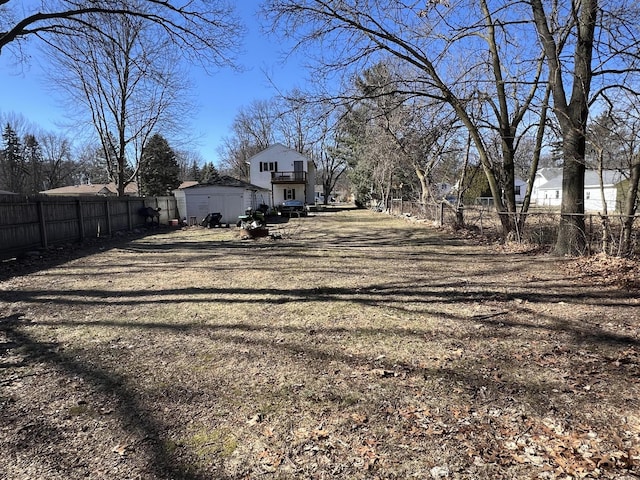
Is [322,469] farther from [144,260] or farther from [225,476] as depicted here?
[144,260]

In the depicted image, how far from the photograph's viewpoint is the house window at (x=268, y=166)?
41781 millimetres

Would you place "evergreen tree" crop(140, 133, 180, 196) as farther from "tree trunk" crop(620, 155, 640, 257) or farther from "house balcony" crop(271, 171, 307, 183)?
"tree trunk" crop(620, 155, 640, 257)

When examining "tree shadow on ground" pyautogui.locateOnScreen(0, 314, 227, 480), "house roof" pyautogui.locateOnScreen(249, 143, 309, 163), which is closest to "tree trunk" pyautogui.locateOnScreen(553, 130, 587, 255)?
"tree shadow on ground" pyautogui.locateOnScreen(0, 314, 227, 480)

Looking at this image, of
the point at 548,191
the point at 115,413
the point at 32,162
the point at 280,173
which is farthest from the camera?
the point at 548,191

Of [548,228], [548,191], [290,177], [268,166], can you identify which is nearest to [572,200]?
[548,228]

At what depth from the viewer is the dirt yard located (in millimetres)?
2279

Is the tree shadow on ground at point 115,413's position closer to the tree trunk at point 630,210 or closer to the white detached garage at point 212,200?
the tree trunk at point 630,210

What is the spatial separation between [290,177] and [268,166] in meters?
2.98

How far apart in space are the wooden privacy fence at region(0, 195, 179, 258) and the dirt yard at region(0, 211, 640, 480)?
4302 mm

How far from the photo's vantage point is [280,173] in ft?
135

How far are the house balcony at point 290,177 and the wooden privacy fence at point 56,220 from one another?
22.7 meters

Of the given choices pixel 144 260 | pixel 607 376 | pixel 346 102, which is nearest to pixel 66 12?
pixel 144 260

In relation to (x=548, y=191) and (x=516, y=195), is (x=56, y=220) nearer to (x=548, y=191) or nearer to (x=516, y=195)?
(x=516, y=195)

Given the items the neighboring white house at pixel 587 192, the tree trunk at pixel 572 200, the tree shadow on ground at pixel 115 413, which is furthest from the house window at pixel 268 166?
the tree shadow on ground at pixel 115 413
